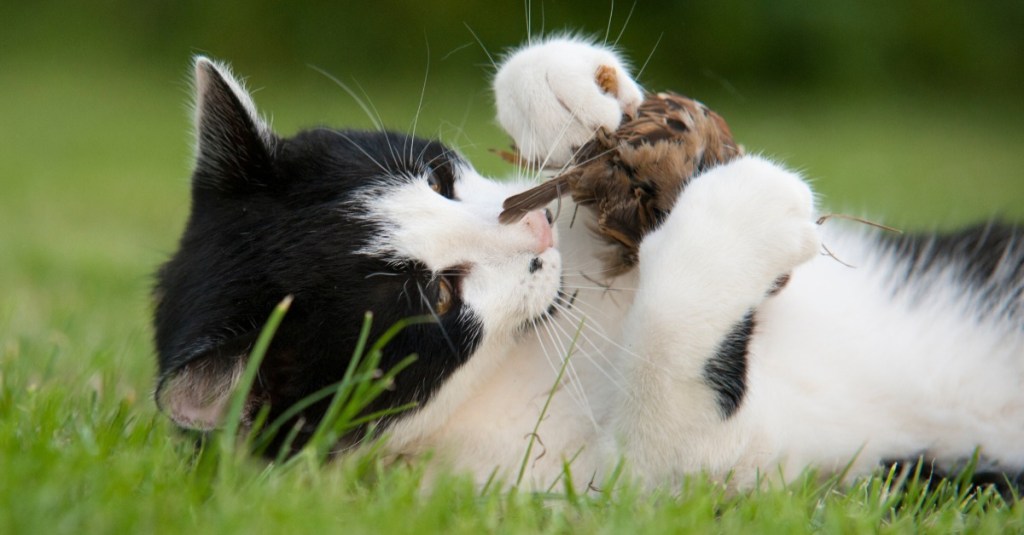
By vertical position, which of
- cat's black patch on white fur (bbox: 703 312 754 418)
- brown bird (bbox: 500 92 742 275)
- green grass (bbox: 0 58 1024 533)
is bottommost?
green grass (bbox: 0 58 1024 533)

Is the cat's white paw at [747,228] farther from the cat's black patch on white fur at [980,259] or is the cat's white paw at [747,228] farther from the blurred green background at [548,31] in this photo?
the blurred green background at [548,31]

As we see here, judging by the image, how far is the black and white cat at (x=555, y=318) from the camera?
1386mm

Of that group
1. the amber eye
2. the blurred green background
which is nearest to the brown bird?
the amber eye

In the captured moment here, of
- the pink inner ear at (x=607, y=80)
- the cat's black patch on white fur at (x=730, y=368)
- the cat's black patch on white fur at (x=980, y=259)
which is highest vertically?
the cat's black patch on white fur at (x=980, y=259)

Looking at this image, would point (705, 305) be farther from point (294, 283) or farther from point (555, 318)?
point (294, 283)

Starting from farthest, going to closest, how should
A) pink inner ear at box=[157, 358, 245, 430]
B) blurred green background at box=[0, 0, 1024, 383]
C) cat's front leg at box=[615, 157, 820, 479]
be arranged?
blurred green background at box=[0, 0, 1024, 383] < cat's front leg at box=[615, 157, 820, 479] < pink inner ear at box=[157, 358, 245, 430]

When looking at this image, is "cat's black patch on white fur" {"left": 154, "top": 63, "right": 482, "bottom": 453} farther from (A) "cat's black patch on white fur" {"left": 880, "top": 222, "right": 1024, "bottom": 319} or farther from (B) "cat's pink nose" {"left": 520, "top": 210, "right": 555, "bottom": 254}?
(A) "cat's black patch on white fur" {"left": 880, "top": 222, "right": 1024, "bottom": 319}

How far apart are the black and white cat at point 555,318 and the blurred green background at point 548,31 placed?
4.56m

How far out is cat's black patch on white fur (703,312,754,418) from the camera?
140cm

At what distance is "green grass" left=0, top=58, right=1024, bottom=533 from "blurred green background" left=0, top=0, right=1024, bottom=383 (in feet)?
0.37

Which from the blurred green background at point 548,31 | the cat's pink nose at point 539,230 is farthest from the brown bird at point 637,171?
the blurred green background at point 548,31

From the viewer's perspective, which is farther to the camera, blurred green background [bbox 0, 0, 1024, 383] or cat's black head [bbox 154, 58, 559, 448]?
blurred green background [bbox 0, 0, 1024, 383]

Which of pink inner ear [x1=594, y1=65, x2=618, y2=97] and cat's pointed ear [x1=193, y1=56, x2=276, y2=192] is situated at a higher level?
pink inner ear [x1=594, y1=65, x2=618, y2=97]

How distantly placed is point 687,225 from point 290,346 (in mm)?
600
